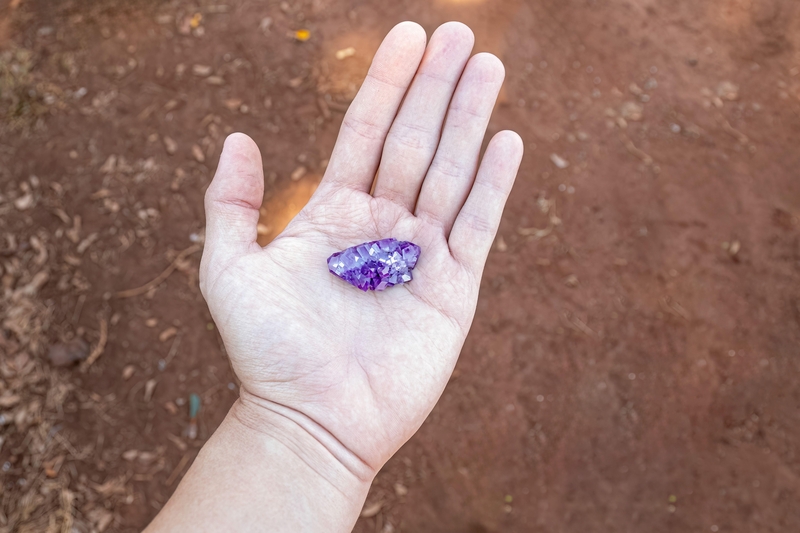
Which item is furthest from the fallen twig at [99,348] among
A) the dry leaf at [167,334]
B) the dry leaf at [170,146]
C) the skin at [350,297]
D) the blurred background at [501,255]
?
the skin at [350,297]

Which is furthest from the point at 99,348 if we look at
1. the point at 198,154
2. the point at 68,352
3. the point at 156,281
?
the point at 198,154

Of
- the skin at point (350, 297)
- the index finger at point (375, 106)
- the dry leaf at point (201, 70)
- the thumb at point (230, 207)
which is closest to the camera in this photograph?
the skin at point (350, 297)

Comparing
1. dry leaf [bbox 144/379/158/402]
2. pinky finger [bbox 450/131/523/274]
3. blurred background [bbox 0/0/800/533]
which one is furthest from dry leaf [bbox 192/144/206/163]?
pinky finger [bbox 450/131/523/274]

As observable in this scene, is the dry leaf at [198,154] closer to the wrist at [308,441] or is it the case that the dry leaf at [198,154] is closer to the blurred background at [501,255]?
the blurred background at [501,255]

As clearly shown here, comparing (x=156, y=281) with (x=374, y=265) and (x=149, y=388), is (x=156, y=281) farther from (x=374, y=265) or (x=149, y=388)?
(x=374, y=265)

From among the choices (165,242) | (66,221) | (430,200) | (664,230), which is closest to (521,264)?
(664,230)
